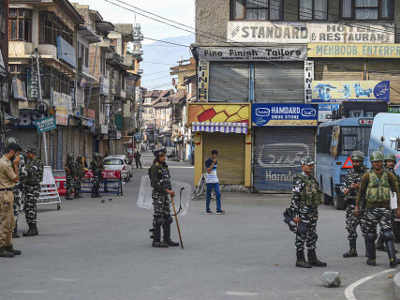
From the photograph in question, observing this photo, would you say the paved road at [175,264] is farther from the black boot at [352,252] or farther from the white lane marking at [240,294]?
the black boot at [352,252]

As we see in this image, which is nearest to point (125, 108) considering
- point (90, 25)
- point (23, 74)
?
point (90, 25)

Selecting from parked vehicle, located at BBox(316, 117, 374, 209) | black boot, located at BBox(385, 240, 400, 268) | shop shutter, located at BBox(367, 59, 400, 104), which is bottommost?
black boot, located at BBox(385, 240, 400, 268)

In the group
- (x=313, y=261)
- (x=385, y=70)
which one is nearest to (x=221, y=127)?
(x=385, y=70)

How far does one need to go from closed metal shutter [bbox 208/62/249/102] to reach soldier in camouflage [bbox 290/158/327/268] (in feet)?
68.1

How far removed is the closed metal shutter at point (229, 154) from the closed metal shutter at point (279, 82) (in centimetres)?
209

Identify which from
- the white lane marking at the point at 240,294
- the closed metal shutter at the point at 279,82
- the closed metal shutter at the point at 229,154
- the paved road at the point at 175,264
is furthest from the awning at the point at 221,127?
the white lane marking at the point at 240,294

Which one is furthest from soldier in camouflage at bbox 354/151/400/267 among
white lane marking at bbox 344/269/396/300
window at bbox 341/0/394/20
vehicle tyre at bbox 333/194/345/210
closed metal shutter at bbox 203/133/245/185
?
window at bbox 341/0/394/20

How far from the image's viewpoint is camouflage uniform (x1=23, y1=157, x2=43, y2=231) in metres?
14.9

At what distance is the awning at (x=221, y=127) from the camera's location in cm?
3075

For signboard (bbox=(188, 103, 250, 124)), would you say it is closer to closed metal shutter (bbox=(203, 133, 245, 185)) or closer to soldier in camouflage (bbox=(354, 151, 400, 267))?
closed metal shutter (bbox=(203, 133, 245, 185))

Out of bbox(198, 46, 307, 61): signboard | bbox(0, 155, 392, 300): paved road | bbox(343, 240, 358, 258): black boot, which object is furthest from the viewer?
bbox(198, 46, 307, 61): signboard

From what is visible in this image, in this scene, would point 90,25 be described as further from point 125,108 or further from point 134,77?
A: point 134,77

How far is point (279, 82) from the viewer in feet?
104

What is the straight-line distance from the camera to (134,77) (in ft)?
315
